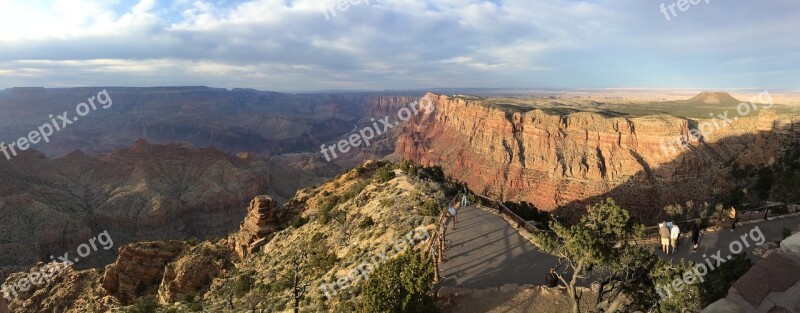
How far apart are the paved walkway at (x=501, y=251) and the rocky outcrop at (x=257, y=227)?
1618 cm

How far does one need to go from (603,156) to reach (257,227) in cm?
6023

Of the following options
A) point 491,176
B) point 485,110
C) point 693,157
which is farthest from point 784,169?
point 485,110

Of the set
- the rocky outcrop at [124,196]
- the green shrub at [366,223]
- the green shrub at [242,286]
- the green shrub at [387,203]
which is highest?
the green shrub at [387,203]

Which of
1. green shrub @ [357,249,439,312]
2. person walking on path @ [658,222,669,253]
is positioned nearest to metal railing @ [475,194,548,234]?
person walking on path @ [658,222,669,253]

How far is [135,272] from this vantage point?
31.1 meters

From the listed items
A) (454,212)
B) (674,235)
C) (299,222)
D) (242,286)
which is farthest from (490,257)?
(299,222)

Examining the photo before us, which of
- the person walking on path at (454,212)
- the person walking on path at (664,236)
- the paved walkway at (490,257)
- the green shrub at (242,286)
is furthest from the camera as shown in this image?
the green shrub at (242,286)

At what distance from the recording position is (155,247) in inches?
1264

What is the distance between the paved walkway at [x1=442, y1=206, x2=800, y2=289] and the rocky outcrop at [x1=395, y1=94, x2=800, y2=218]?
39721mm

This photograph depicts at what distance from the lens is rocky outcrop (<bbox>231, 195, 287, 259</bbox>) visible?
99.9ft

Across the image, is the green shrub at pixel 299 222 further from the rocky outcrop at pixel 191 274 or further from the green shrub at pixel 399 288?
the green shrub at pixel 399 288

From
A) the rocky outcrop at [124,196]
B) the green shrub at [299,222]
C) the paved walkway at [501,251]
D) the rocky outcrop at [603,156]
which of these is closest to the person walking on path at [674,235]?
the paved walkway at [501,251]

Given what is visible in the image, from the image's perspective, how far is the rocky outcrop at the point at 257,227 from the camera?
30.4m

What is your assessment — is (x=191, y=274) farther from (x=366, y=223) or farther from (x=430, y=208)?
(x=430, y=208)
